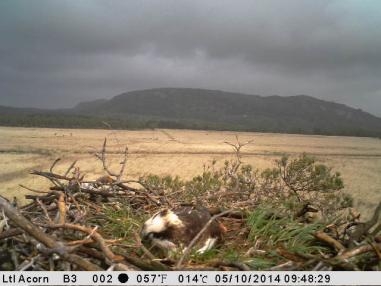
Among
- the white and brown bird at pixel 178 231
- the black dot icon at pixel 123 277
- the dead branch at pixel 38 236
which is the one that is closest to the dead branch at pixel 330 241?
the white and brown bird at pixel 178 231

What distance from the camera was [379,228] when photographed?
2.94m

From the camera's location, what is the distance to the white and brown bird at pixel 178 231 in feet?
10.3

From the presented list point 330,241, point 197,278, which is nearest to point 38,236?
point 197,278

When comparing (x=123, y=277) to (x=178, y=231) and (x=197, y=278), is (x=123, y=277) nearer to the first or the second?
(x=197, y=278)

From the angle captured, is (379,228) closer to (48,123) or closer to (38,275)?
(38,275)

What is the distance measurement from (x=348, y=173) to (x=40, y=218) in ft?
105

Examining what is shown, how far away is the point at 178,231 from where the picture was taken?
124 inches

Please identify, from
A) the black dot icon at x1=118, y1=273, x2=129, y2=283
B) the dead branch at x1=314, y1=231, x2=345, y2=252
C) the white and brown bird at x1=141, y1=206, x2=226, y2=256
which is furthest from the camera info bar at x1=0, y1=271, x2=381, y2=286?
the white and brown bird at x1=141, y1=206, x2=226, y2=256

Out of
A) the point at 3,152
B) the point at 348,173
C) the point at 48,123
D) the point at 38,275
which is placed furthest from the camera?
the point at 48,123

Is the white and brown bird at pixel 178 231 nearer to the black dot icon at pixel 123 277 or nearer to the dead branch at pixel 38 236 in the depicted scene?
the black dot icon at pixel 123 277

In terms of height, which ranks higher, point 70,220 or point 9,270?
point 70,220

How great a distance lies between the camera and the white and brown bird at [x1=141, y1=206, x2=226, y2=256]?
10.3 ft

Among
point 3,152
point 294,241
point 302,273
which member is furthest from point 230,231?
point 3,152

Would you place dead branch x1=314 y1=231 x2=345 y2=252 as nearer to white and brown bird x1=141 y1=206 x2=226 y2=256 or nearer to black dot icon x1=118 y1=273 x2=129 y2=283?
white and brown bird x1=141 y1=206 x2=226 y2=256
